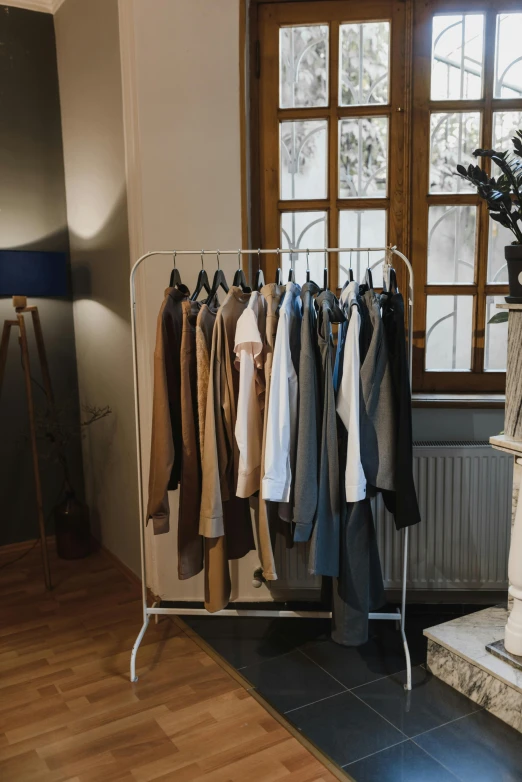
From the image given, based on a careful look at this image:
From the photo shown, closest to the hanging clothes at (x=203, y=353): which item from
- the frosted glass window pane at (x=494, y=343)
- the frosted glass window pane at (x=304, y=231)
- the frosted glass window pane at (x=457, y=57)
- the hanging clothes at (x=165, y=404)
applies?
the hanging clothes at (x=165, y=404)

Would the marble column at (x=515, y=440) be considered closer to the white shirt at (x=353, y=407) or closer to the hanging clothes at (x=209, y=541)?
the white shirt at (x=353, y=407)

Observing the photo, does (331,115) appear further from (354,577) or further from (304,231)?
(354,577)

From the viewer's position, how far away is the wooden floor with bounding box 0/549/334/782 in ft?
7.33

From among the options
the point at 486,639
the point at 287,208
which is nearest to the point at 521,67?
the point at 287,208

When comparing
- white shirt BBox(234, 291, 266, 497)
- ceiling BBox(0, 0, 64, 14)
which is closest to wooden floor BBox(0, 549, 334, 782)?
white shirt BBox(234, 291, 266, 497)

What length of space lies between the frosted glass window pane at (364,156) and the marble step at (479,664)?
1797 millimetres

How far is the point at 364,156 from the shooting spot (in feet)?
10.1

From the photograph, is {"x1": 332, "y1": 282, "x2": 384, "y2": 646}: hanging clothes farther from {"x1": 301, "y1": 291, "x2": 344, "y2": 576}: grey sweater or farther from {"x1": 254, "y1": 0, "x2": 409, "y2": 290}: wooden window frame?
{"x1": 254, "y1": 0, "x2": 409, "y2": 290}: wooden window frame

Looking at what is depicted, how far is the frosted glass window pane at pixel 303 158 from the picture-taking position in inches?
121

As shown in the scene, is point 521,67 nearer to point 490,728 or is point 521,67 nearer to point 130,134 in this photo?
point 130,134

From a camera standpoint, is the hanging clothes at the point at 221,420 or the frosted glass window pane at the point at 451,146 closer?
the hanging clothes at the point at 221,420

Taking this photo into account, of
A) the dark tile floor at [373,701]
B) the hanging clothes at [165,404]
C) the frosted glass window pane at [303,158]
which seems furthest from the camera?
the frosted glass window pane at [303,158]

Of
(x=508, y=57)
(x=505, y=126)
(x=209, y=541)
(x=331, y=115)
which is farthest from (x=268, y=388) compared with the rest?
(x=508, y=57)

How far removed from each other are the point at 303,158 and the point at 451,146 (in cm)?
63
